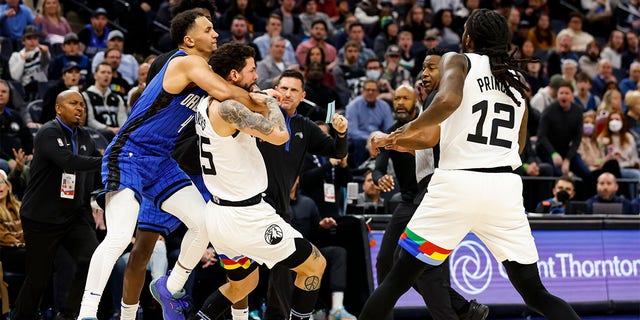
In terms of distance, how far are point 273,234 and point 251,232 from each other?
0.15 m

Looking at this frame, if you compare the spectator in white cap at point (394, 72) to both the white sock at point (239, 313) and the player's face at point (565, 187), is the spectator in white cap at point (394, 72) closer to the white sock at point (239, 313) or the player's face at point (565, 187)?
the player's face at point (565, 187)

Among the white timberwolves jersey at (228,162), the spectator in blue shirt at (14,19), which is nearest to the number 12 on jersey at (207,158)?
the white timberwolves jersey at (228,162)

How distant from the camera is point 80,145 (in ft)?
30.0

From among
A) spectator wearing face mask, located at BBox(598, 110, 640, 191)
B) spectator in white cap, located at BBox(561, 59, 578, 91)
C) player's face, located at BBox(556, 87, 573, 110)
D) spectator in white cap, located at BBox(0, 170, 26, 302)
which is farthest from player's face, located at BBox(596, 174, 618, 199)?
spectator in white cap, located at BBox(0, 170, 26, 302)

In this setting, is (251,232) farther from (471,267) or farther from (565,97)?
(565,97)

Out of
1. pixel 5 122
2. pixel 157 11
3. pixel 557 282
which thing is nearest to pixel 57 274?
pixel 5 122

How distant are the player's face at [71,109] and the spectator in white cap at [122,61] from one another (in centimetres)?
422

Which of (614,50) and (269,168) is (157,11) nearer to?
(614,50)

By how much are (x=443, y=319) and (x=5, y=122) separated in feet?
19.9

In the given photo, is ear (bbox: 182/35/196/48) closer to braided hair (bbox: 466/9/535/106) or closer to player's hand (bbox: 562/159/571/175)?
braided hair (bbox: 466/9/535/106)

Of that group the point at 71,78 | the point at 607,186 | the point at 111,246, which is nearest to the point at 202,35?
the point at 111,246

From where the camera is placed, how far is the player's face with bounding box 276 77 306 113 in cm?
791

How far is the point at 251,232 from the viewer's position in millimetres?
6391

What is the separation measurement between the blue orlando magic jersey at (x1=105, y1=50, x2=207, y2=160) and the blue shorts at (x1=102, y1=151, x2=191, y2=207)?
0.05 m
